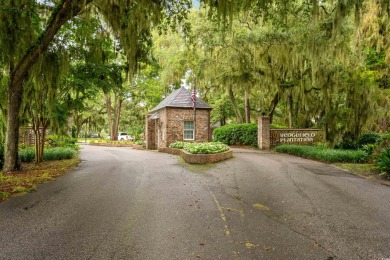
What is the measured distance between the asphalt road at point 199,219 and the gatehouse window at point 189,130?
459 inches

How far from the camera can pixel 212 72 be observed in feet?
68.9

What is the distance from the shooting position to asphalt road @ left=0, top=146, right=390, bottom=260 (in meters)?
3.98

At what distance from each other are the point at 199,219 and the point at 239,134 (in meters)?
18.2

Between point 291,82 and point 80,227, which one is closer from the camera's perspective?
point 80,227

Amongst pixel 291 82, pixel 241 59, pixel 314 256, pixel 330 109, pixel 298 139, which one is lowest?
pixel 314 256

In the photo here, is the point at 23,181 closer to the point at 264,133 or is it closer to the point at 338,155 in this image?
the point at 338,155

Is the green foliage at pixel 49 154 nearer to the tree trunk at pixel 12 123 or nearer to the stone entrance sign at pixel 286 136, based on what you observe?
the tree trunk at pixel 12 123

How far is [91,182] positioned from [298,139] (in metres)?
15.4

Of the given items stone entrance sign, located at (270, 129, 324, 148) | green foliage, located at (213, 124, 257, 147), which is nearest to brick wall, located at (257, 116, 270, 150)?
stone entrance sign, located at (270, 129, 324, 148)

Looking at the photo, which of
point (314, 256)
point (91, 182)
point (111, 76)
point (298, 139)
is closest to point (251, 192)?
point (314, 256)

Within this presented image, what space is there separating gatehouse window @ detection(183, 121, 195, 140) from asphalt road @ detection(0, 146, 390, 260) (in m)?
11.7

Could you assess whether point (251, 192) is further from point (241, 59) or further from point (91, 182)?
point (241, 59)

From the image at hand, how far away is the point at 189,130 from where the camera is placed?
20828mm

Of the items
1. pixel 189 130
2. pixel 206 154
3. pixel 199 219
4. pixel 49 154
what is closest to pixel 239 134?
pixel 189 130
